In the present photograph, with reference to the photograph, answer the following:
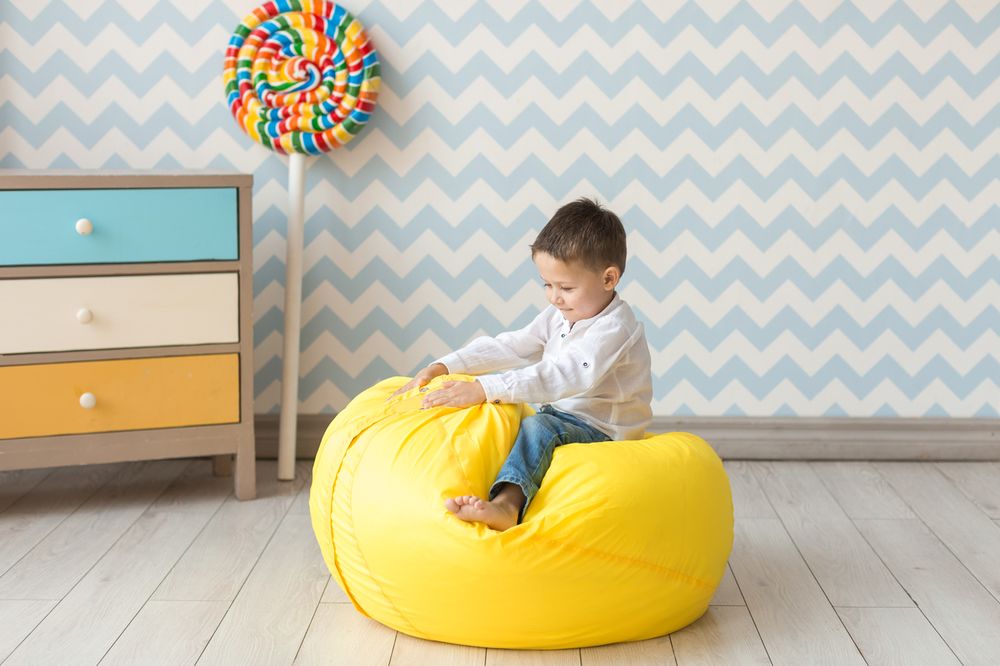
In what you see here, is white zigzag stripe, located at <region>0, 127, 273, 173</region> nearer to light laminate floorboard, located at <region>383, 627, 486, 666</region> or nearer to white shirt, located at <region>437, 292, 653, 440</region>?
white shirt, located at <region>437, 292, 653, 440</region>

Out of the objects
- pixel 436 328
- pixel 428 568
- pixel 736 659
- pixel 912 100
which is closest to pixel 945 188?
pixel 912 100

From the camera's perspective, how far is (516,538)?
1.75 meters

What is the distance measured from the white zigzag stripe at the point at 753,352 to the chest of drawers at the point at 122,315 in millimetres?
441

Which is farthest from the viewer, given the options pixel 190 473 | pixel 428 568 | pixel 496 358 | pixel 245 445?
pixel 190 473

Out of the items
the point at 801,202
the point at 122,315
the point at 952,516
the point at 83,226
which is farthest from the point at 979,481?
the point at 83,226

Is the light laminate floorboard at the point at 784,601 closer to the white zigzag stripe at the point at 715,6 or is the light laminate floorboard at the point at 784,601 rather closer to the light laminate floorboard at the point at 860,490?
the light laminate floorboard at the point at 860,490

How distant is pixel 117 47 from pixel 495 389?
151 cm

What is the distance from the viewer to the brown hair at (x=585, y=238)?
6.52 ft

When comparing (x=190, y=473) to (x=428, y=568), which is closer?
(x=428, y=568)

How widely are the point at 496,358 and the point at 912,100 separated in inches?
54.1

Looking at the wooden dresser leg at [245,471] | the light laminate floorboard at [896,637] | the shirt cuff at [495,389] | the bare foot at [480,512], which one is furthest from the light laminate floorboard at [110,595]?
the light laminate floorboard at [896,637]

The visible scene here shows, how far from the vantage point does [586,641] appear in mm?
1829

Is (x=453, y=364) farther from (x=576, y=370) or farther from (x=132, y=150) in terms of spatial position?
(x=132, y=150)

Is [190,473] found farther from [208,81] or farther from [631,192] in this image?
[631,192]
